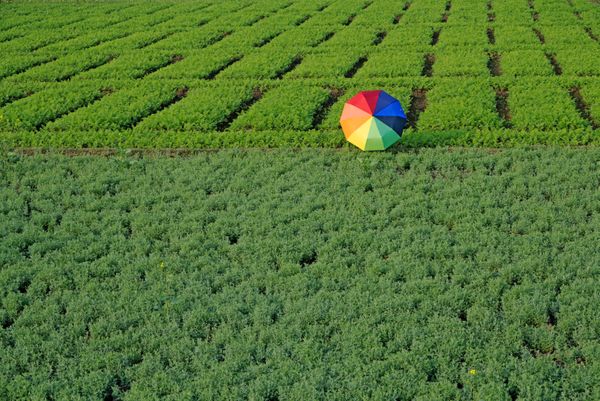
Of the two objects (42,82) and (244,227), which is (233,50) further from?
(244,227)

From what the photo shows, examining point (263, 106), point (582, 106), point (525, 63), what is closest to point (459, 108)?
point (582, 106)

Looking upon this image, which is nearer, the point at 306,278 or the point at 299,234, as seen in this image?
the point at 306,278

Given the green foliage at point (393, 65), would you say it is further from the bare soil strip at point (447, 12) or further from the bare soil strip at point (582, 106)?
the bare soil strip at point (447, 12)

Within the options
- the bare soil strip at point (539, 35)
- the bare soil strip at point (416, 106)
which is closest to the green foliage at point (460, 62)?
the bare soil strip at point (416, 106)

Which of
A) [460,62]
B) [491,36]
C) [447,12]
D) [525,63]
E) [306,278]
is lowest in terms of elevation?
[447,12]

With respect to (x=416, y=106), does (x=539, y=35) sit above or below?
below

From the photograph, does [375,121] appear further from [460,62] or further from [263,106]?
[460,62]

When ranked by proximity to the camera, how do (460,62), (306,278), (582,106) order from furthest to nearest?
(460,62)
(582,106)
(306,278)
